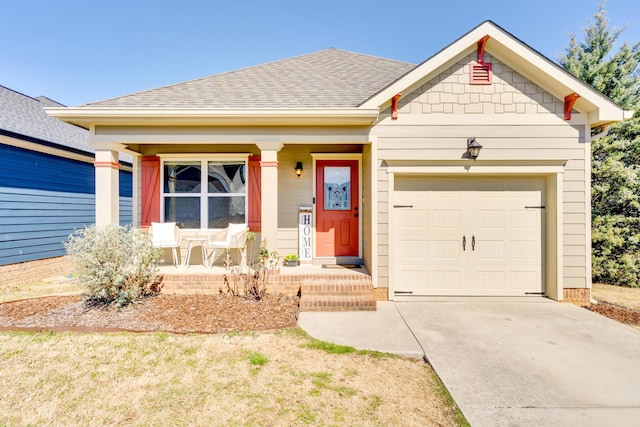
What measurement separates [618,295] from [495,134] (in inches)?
162

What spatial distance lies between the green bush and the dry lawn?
100 centimetres

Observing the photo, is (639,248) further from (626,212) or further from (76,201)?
(76,201)

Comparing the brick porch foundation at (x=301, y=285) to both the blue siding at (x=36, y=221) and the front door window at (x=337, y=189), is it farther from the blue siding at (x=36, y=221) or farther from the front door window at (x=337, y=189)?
the blue siding at (x=36, y=221)

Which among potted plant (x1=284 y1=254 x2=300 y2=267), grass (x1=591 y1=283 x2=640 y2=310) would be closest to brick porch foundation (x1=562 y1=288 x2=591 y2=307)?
grass (x1=591 y1=283 x2=640 y2=310)

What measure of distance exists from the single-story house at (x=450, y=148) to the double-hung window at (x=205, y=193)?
1179 millimetres

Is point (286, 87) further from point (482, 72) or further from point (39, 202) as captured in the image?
point (39, 202)

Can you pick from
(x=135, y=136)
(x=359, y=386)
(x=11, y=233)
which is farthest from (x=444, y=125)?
(x=11, y=233)

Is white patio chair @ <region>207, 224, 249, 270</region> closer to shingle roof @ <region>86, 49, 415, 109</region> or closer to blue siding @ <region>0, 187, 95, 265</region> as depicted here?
shingle roof @ <region>86, 49, 415, 109</region>

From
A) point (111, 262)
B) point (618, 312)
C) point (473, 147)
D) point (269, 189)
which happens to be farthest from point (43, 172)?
point (618, 312)

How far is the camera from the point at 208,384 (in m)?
2.58

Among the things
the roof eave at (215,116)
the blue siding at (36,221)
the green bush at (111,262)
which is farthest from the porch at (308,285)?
the blue siding at (36,221)

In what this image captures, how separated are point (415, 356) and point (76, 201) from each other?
9386mm

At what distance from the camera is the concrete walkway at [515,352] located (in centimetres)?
233

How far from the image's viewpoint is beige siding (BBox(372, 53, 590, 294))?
198 inches
